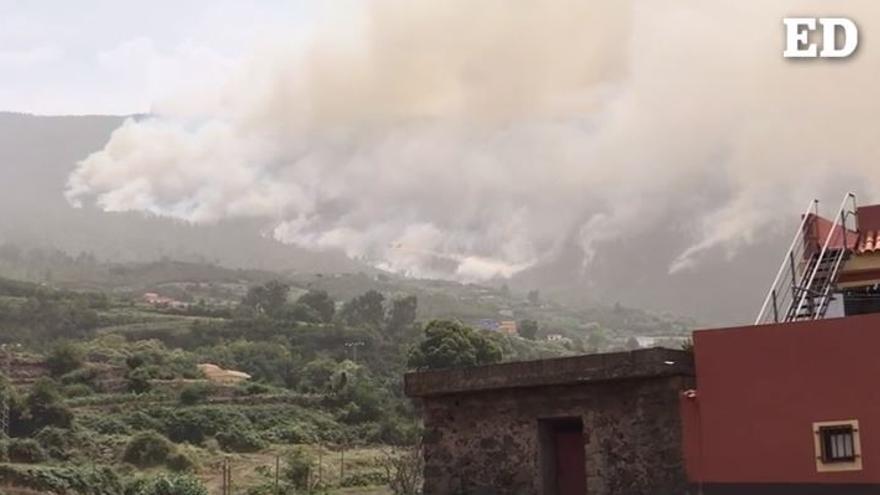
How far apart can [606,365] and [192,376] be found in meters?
72.3

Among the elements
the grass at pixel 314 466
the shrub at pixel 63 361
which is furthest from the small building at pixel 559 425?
the shrub at pixel 63 361

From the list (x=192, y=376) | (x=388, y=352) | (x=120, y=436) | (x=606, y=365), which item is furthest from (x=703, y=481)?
(x=388, y=352)

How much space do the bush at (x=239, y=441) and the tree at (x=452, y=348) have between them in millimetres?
12848

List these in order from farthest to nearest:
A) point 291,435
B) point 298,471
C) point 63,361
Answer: point 63,361
point 291,435
point 298,471

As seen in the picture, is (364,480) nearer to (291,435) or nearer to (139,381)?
(291,435)

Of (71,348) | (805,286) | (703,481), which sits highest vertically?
(71,348)

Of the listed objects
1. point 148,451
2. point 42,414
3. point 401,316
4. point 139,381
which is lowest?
point 148,451

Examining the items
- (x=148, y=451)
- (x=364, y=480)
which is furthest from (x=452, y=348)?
(x=148, y=451)

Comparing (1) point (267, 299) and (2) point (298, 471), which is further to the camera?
(1) point (267, 299)

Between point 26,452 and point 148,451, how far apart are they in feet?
19.1

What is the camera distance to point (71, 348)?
8356 cm

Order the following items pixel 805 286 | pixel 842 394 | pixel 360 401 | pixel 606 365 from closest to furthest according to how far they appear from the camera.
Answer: pixel 842 394 → pixel 606 365 → pixel 805 286 → pixel 360 401

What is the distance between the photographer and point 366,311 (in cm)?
14575

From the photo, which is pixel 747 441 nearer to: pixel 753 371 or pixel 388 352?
pixel 753 371
